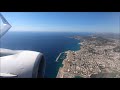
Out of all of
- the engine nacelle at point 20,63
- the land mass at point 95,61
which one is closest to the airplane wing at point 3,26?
the engine nacelle at point 20,63

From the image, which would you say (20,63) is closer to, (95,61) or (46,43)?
(46,43)

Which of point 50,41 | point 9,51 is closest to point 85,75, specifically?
point 50,41

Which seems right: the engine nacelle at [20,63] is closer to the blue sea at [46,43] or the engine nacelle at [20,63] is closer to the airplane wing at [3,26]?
the blue sea at [46,43]

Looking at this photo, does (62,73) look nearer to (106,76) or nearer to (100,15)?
(106,76)

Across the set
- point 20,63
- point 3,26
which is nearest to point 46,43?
point 20,63

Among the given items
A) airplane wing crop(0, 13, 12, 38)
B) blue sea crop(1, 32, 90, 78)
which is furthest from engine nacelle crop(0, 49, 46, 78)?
airplane wing crop(0, 13, 12, 38)

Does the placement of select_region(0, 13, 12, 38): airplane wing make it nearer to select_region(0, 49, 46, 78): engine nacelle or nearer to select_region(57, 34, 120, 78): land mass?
select_region(0, 49, 46, 78): engine nacelle
